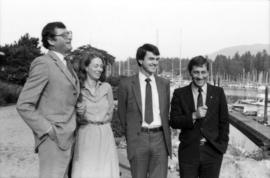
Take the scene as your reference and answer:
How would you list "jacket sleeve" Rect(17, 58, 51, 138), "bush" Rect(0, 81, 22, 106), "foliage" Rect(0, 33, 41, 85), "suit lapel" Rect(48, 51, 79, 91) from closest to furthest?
"jacket sleeve" Rect(17, 58, 51, 138), "suit lapel" Rect(48, 51, 79, 91), "bush" Rect(0, 81, 22, 106), "foliage" Rect(0, 33, 41, 85)

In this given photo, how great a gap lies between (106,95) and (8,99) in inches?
742

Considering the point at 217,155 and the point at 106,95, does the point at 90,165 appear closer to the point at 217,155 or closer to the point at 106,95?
the point at 106,95

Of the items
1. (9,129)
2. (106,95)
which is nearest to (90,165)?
(106,95)

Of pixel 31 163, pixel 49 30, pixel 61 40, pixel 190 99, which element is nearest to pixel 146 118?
pixel 190 99

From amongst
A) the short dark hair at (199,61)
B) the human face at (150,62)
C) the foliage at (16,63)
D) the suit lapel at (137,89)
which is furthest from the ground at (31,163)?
the foliage at (16,63)

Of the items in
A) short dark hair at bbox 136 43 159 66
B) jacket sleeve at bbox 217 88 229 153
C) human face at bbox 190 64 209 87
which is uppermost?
short dark hair at bbox 136 43 159 66

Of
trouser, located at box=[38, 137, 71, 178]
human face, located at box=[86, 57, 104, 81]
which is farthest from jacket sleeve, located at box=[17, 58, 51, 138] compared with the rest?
human face, located at box=[86, 57, 104, 81]

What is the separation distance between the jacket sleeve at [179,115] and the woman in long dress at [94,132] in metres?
0.72

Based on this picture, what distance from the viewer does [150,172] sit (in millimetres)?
4207

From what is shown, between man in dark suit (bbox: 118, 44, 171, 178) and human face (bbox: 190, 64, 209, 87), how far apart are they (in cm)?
51

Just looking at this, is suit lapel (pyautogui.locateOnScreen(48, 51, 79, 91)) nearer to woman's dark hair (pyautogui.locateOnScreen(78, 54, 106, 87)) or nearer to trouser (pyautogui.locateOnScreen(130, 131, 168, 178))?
woman's dark hair (pyautogui.locateOnScreen(78, 54, 106, 87))

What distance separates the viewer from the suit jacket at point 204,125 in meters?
3.86

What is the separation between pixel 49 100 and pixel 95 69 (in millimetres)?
850

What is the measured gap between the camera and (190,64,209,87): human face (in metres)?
3.86
